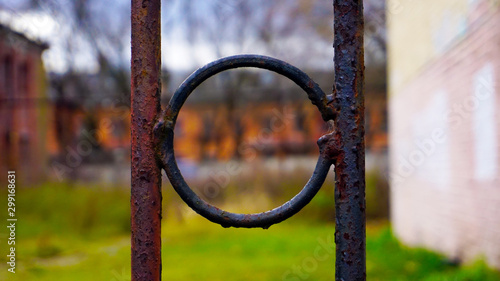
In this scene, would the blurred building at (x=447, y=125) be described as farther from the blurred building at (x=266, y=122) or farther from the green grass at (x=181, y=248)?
the blurred building at (x=266, y=122)

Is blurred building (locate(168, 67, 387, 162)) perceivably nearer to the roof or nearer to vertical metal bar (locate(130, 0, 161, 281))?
the roof

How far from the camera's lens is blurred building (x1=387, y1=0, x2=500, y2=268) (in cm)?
423

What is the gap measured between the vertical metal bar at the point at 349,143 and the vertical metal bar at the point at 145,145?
0.30 metres

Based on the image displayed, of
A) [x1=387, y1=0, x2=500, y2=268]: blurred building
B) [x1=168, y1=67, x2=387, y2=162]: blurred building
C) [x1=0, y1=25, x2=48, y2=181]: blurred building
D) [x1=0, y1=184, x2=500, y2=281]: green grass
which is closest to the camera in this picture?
[x1=387, y1=0, x2=500, y2=268]: blurred building

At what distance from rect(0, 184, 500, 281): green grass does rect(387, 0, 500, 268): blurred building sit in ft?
1.16

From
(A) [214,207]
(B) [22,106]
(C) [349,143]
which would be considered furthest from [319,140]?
(B) [22,106]

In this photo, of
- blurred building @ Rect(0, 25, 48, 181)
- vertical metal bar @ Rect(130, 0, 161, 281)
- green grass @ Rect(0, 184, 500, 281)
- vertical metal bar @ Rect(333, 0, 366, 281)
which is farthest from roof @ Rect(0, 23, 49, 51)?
vertical metal bar @ Rect(333, 0, 366, 281)

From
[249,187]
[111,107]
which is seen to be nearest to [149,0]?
[249,187]

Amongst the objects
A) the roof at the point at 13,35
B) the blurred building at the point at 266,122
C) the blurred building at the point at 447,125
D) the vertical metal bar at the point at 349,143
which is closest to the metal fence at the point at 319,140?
the vertical metal bar at the point at 349,143

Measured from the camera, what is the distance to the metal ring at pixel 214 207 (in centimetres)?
80

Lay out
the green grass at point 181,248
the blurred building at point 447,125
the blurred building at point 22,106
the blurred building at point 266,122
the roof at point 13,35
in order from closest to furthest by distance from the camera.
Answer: the blurred building at point 447,125
the green grass at point 181,248
the roof at point 13,35
the blurred building at point 22,106
the blurred building at point 266,122

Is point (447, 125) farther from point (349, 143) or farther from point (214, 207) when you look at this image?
point (214, 207)

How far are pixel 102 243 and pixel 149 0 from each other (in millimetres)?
9435

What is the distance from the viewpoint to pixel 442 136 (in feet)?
18.9
